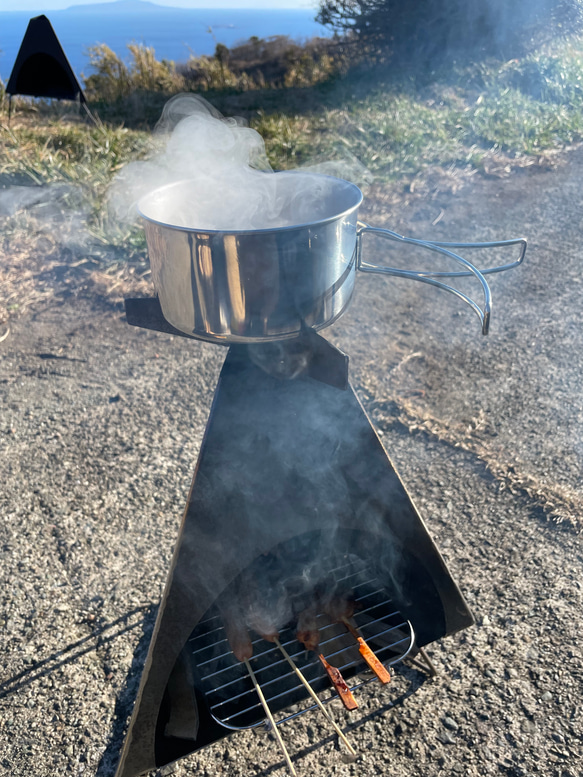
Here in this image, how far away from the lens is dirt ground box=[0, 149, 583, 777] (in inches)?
70.1

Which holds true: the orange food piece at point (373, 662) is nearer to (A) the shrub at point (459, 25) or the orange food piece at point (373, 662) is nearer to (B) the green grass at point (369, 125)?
(B) the green grass at point (369, 125)

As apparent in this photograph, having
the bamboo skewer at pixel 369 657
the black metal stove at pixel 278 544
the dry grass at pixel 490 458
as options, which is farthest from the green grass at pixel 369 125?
the bamboo skewer at pixel 369 657

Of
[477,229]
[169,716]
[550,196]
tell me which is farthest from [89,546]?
[550,196]

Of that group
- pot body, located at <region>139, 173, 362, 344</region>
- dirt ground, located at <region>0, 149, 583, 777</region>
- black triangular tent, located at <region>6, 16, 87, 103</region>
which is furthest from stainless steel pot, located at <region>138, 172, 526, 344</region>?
black triangular tent, located at <region>6, 16, 87, 103</region>

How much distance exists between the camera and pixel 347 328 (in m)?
4.11

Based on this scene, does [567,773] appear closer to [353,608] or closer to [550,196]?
[353,608]

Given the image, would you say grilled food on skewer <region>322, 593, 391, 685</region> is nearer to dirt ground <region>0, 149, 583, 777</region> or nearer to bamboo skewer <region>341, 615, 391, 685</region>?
bamboo skewer <region>341, 615, 391, 685</region>

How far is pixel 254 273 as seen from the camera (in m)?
1.38

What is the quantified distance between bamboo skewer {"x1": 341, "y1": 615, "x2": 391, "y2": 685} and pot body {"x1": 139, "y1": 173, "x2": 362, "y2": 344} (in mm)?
1015

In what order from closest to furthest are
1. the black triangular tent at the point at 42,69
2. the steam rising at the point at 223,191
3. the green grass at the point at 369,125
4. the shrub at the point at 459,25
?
the steam rising at the point at 223,191
the black triangular tent at the point at 42,69
the green grass at the point at 369,125
the shrub at the point at 459,25

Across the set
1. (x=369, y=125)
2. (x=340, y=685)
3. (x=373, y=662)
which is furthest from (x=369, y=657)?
(x=369, y=125)

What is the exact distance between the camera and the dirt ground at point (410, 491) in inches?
70.1

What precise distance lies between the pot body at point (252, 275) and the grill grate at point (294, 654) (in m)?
0.96

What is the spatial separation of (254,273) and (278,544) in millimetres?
933
